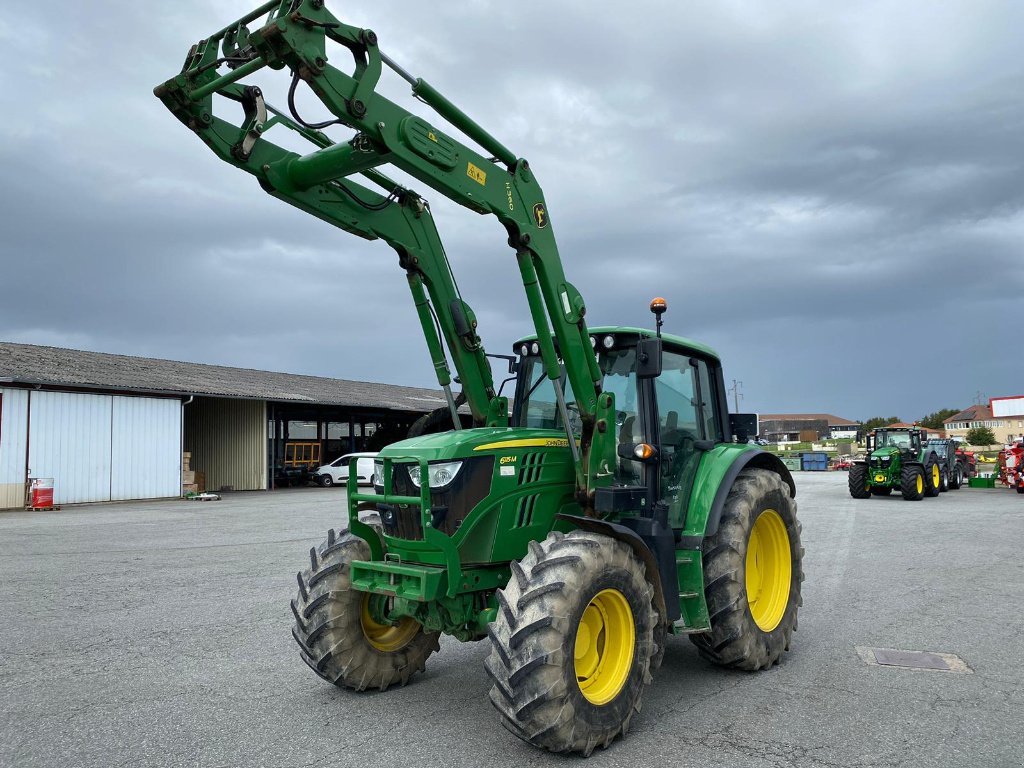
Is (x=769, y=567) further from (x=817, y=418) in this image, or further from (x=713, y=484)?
(x=817, y=418)

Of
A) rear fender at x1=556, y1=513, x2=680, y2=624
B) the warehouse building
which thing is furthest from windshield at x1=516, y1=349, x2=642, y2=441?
the warehouse building

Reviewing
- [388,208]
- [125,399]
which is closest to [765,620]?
[388,208]

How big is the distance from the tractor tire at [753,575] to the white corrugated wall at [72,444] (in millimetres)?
21219

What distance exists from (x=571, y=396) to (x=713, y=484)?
3.81 ft

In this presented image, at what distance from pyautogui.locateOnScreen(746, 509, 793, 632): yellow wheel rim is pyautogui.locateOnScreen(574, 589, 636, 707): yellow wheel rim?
1965mm

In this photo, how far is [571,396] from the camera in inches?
214

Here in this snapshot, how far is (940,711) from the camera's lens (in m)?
4.59

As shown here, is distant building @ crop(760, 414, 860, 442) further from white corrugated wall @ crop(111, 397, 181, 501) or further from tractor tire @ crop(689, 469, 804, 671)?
tractor tire @ crop(689, 469, 804, 671)

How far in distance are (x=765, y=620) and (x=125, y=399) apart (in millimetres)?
22725

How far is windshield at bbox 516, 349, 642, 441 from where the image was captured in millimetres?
5246

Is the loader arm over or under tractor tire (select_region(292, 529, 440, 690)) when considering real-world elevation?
over

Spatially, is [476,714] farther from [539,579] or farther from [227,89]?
[227,89]

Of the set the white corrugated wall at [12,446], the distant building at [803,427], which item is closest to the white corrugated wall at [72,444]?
the white corrugated wall at [12,446]

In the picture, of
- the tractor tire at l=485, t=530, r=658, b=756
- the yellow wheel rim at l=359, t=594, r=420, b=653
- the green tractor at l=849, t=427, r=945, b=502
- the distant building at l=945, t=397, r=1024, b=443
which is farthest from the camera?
the distant building at l=945, t=397, r=1024, b=443
